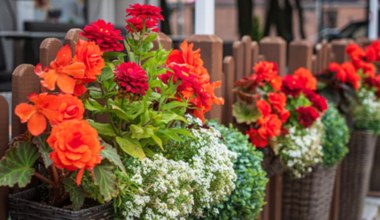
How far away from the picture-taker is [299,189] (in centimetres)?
314

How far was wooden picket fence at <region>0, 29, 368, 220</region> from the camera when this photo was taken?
176 cm

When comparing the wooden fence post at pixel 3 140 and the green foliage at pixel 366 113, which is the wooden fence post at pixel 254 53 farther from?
the wooden fence post at pixel 3 140

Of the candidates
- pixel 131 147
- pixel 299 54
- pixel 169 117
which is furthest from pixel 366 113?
pixel 131 147

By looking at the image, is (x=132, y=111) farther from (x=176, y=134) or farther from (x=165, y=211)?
(x=165, y=211)

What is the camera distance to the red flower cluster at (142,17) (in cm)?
186

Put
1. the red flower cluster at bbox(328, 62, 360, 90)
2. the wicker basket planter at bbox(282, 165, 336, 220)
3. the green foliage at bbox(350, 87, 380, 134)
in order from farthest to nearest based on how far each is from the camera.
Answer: the green foliage at bbox(350, 87, 380, 134)
the red flower cluster at bbox(328, 62, 360, 90)
the wicker basket planter at bbox(282, 165, 336, 220)

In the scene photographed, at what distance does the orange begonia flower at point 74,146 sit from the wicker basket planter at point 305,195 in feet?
5.88

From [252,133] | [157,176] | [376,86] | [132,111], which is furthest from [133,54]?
[376,86]

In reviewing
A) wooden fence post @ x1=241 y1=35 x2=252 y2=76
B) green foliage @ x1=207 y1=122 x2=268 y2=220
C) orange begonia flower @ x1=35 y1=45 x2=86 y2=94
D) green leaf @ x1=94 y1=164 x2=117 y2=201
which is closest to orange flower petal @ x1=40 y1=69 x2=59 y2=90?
orange begonia flower @ x1=35 y1=45 x2=86 y2=94

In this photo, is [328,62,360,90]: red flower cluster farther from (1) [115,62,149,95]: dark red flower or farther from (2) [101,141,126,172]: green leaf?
(2) [101,141,126,172]: green leaf

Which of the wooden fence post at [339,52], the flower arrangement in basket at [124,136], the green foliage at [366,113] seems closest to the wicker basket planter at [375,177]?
the wooden fence post at [339,52]

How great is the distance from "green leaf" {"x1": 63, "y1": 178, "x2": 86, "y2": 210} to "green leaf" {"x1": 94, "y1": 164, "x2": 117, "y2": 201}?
8 cm

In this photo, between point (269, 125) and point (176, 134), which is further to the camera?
point (269, 125)

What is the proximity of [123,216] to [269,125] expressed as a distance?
1085mm
